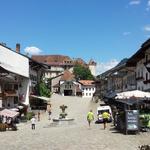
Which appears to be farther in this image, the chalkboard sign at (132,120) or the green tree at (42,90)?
the green tree at (42,90)

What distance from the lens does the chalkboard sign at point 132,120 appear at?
3412 centimetres

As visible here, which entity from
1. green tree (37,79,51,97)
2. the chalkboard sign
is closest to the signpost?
the chalkboard sign

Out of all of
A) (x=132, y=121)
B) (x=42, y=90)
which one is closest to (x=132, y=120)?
(x=132, y=121)

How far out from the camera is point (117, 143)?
2728 centimetres

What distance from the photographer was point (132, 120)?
34.3m

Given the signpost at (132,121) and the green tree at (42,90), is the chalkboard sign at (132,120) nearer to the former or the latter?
the signpost at (132,121)

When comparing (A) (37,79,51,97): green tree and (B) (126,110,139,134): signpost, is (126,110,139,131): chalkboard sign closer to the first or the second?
(B) (126,110,139,134): signpost

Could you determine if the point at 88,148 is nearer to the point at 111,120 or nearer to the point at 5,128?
the point at 5,128

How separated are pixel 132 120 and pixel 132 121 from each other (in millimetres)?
75

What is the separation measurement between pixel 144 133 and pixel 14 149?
11864 millimetres

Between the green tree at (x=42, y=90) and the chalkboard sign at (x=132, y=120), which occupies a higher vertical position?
the green tree at (x=42, y=90)

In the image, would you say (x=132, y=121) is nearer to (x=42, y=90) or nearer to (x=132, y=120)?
(x=132, y=120)

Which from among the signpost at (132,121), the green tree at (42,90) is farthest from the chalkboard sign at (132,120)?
the green tree at (42,90)

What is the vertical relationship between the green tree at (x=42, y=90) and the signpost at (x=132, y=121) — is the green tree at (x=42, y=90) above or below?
above
